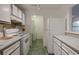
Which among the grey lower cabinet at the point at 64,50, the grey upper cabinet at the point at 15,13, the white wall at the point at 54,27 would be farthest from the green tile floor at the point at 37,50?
the grey lower cabinet at the point at 64,50

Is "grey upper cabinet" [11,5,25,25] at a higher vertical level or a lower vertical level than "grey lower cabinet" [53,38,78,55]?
higher

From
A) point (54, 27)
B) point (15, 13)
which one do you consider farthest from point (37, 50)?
point (15, 13)

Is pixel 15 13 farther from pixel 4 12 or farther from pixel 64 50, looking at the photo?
pixel 64 50

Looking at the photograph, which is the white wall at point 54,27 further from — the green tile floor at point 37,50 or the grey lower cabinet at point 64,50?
the grey lower cabinet at point 64,50

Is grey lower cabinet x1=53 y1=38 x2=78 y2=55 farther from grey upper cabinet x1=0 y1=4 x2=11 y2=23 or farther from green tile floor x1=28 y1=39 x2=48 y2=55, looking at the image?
green tile floor x1=28 y1=39 x2=48 y2=55

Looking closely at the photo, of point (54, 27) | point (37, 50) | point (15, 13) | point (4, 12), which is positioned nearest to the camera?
point (4, 12)

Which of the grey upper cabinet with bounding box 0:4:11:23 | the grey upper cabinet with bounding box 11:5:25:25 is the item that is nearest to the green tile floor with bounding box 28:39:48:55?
the grey upper cabinet with bounding box 11:5:25:25

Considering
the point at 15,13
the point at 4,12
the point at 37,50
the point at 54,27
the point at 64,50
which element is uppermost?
the point at 15,13

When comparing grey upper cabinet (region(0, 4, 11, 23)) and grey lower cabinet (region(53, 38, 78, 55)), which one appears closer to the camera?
grey lower cabinet (region(53, 38, 78, 55))

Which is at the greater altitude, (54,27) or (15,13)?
(15,13)
